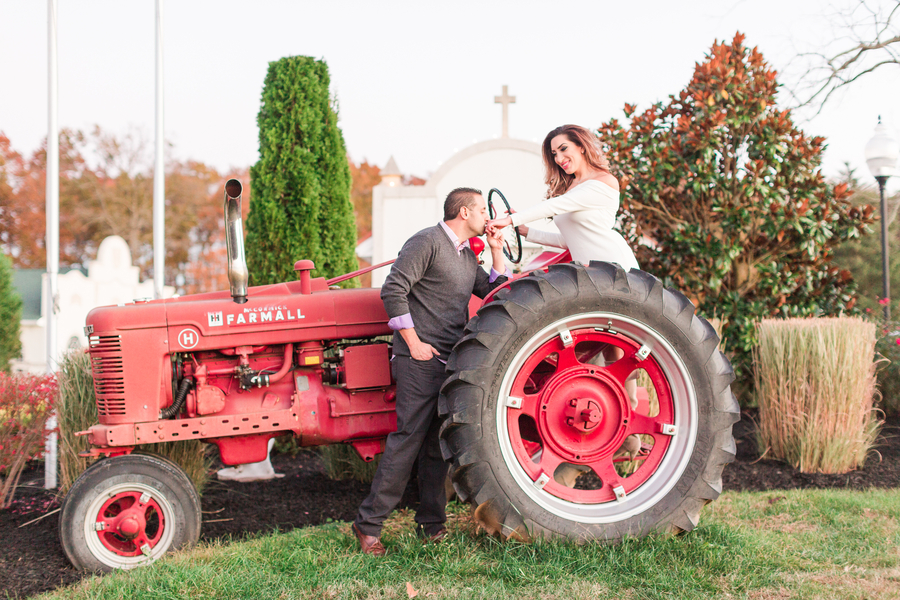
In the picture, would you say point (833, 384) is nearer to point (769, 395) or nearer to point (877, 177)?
point (769, 395)

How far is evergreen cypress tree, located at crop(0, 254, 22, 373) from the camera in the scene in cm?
1126

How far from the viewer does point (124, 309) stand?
2.96 m

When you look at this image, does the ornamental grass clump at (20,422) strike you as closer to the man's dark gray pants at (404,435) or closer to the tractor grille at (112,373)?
the tractor grille at (112,373)

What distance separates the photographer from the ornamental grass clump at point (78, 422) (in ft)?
12.4

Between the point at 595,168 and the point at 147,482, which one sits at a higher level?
the point at 595,168

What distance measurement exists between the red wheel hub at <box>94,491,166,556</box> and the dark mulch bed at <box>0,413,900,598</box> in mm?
205

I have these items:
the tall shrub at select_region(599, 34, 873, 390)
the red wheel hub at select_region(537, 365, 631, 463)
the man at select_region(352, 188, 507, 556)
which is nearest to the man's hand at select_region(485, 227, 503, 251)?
the man at select_region(352, 188, 507, 556)

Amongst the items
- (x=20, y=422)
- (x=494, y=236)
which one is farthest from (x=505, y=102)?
(x=20, y=422)

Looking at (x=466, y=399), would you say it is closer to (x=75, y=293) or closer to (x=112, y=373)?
(x=112, y=373)

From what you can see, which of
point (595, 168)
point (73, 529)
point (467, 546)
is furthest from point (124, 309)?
point (595, 168)

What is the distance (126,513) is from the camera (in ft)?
9.23

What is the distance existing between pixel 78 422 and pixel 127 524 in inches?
51.3

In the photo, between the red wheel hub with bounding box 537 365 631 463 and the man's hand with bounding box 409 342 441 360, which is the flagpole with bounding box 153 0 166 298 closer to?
the man's hand with bounding box 409 342 441 360

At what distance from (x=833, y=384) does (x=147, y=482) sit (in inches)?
170
